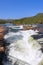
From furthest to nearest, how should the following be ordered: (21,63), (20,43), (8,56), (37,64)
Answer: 1. (20,43)
2. (8,56)
3. (21,63)
4. (37,64)

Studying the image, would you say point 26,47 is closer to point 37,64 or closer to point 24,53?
point 24,53

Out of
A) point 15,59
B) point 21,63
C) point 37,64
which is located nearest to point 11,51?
point 15,59

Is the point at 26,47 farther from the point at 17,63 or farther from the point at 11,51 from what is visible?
the point at 17,63

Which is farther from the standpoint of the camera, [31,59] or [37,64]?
[31,59]

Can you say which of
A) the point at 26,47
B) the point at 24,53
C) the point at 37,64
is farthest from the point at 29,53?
the point at 37,64

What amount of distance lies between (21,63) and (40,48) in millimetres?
1919

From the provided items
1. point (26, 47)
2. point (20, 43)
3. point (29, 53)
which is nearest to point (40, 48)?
point (29, 53)

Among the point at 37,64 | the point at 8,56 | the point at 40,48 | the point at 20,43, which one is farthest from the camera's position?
the point at 20,43

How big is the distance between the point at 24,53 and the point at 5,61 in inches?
58.7

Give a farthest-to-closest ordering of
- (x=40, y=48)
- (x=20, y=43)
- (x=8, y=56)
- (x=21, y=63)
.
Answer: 1. (x=20, y=43)
2. (x=8, y=56)
3. (x=40, y=48)
4. (x=21, y=63)

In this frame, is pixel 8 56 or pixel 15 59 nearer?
pixel 15 59

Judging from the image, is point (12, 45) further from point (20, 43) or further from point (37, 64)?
point (37, 64)

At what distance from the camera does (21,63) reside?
15961 mm

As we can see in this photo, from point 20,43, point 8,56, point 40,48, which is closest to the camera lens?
point 40,48
